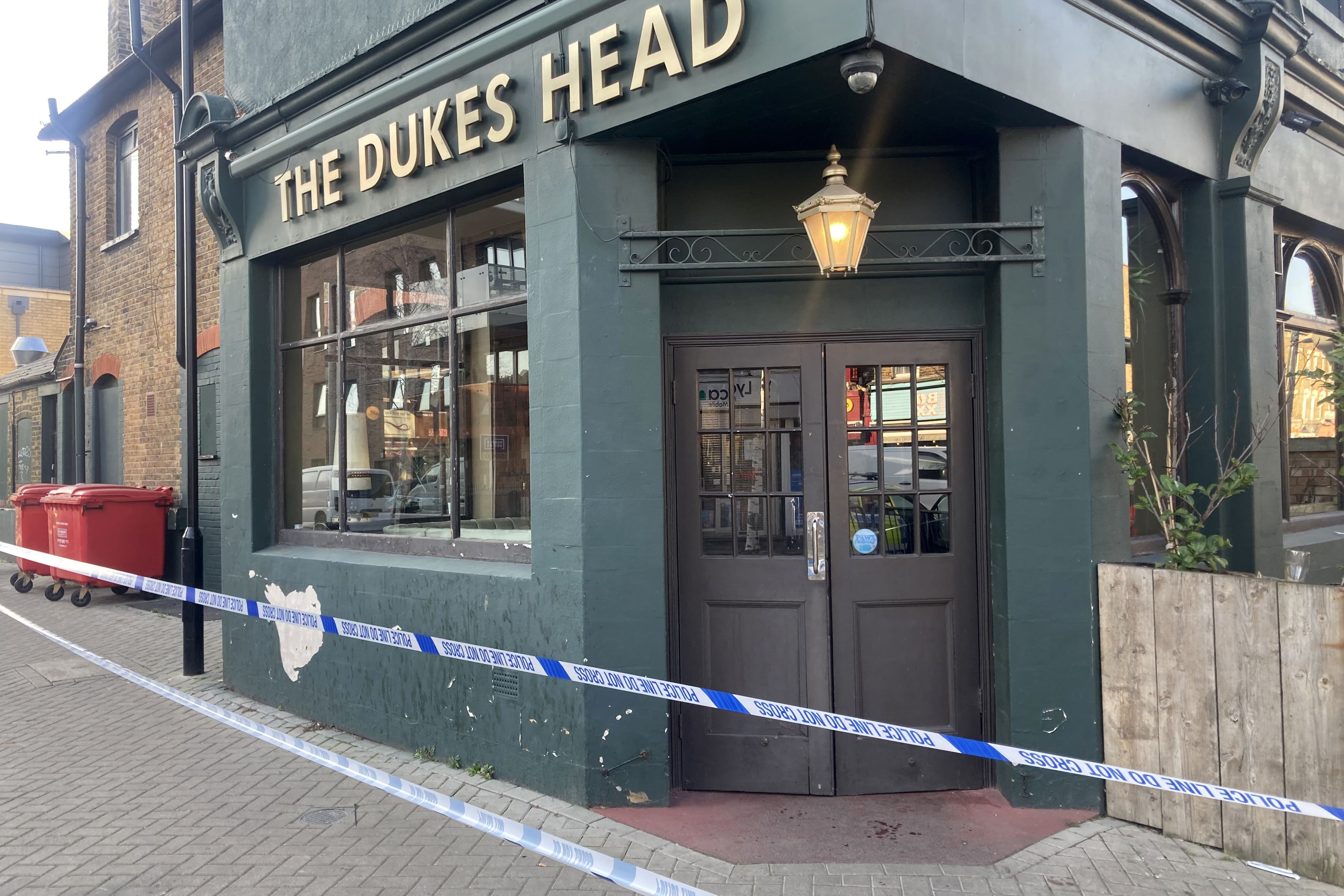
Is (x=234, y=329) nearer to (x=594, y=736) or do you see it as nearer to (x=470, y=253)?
(x=470, y=253)

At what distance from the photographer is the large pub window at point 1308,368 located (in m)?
6.87

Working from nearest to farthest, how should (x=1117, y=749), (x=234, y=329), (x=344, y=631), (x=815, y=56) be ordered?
(x=815, y=56) → (x=1117, y=749) → (x=344, y=631) → (x=234, y=329)

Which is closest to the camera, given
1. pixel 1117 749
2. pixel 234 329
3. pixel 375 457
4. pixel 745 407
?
pixel 1117 749

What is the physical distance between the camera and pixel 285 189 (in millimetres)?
6633

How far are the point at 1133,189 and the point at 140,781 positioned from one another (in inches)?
271

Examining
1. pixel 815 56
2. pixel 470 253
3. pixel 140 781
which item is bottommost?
pixel 140 781

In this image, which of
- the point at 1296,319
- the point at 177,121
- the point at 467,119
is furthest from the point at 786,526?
the point at 177,121

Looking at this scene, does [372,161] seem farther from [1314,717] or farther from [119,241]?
[119,241]

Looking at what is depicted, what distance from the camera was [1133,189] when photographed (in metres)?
5.53

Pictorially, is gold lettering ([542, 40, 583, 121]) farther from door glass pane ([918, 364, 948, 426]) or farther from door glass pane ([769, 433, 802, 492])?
door glass pane ([918, 364, 948, 426])

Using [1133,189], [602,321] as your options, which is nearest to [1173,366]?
[1133,189]

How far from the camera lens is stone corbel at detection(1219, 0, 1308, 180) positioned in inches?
210

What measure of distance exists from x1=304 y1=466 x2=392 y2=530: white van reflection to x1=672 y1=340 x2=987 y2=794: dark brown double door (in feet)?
8.70

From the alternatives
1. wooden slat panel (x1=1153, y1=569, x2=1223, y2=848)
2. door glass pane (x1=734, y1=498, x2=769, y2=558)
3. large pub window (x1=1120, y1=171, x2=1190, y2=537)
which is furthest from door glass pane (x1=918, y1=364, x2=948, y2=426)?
large pub window (x1=1120, y1=171, x2=1190, y2=537)
